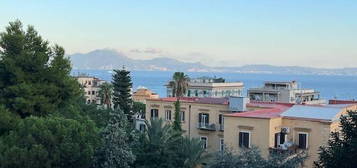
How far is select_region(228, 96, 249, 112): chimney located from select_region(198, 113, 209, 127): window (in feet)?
7.91

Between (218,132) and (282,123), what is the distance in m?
6.90

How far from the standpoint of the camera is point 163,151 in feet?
75.0

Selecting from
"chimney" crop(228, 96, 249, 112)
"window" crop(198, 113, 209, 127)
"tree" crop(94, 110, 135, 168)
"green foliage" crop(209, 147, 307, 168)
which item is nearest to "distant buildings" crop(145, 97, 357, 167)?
"chimney" crop(228, 96, 249, 112)

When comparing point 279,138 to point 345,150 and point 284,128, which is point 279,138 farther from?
point 345,150

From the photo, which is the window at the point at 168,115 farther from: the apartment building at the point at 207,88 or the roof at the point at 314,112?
the apartment building at the point at 207,88

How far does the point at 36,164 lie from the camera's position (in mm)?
19484

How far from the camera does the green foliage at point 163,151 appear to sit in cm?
2280

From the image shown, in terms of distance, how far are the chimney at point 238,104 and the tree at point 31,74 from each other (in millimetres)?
12093

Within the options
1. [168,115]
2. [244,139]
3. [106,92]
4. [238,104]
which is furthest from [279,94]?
[244,139]

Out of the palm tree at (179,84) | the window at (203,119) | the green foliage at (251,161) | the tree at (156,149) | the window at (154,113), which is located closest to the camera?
the green foliage at (251,161)

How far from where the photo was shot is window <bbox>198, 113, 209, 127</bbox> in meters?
35.6

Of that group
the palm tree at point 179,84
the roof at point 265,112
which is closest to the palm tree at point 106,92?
the palm tree at point 179,84

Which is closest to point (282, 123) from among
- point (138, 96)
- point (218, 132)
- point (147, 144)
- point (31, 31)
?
point (218, 132)

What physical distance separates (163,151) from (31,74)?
24.2ft
